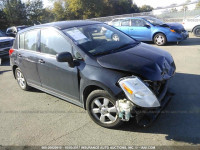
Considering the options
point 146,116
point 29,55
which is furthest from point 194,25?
point 146,116

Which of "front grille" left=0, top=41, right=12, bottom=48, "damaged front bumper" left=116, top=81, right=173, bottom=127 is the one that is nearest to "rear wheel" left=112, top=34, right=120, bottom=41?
"damaged front bumper" left=116, top=81, right=173, bottom=127

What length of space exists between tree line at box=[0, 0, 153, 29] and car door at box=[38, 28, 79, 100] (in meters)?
39.7

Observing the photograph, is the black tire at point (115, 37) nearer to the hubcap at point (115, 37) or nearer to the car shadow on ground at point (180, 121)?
the hubcap at point (115, 37)

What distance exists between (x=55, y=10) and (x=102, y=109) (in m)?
53.1

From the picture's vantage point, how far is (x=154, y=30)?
984 cm

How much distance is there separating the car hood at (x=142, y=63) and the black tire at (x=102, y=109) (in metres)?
0.47

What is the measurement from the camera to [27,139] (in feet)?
10.5

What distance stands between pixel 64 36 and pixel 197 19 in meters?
10.1

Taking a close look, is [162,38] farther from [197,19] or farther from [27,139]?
[27,139]

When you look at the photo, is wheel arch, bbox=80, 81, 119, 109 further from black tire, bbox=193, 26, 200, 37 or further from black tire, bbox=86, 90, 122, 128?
black tire, bbox=193, 26, 200, 37

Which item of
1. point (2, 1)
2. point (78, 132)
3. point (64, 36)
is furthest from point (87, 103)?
point (2, 1)

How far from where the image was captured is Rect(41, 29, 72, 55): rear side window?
140 inches

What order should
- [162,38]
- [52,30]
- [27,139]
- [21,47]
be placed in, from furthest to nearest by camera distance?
[162,38] < [21,47] < [52,30] < [27,139]

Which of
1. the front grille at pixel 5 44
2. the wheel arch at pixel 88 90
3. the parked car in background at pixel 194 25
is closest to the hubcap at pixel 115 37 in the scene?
the wheel arch at pixel 88 90
